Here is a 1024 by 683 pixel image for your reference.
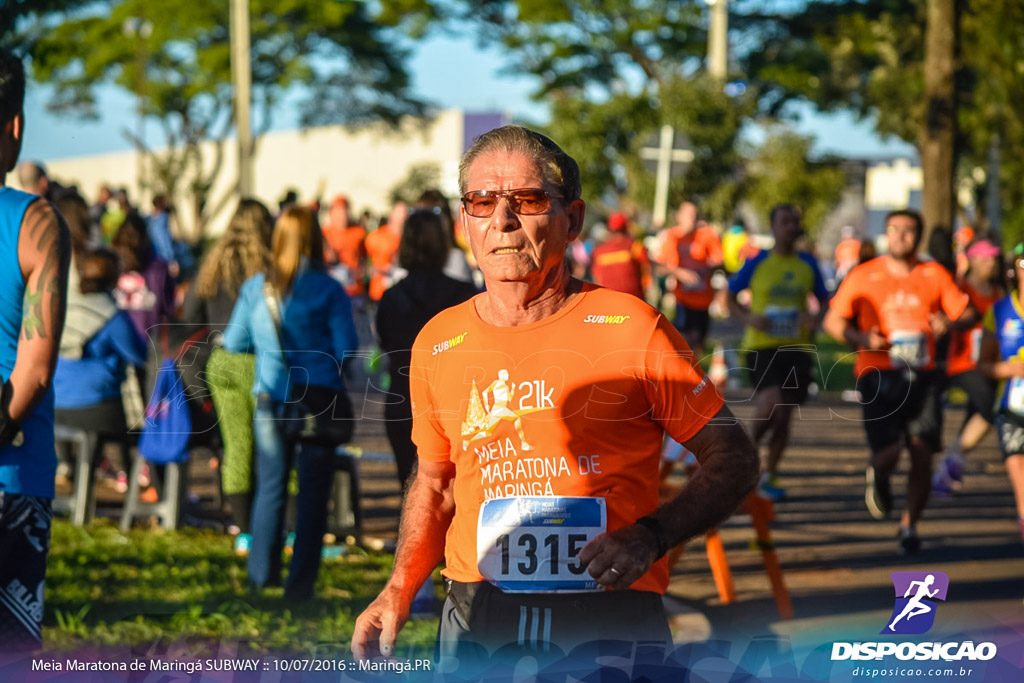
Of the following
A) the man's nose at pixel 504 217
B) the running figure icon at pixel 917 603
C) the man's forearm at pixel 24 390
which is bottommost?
the running figure icon at pixel 917 603

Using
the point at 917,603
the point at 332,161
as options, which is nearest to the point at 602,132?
the point at 332,161

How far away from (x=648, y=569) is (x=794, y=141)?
37.8 m

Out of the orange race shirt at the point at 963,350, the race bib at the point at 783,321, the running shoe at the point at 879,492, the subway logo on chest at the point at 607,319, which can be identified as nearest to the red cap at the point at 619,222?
the race bib at the point at 783,321

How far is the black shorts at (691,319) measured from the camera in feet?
47.2

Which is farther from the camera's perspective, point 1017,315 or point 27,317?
point 1017,315

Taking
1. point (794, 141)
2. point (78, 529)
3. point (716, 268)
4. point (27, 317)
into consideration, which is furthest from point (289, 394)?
point (794, 141)

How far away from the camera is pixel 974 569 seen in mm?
7520

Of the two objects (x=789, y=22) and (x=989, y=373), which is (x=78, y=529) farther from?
(x=789, y=22)

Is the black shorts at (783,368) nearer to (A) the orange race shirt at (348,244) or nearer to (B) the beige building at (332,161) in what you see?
(A) the orange race shirt at (348,244)

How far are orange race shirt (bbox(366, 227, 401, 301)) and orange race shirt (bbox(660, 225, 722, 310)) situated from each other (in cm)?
360

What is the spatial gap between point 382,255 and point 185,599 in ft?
35.8

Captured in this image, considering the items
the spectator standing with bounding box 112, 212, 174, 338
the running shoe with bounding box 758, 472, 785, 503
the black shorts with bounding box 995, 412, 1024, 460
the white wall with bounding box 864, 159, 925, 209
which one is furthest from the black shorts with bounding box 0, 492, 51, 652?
the white wall with bounding box 864, 159, 925, 209

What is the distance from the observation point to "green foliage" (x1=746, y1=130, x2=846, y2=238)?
38250 millimetres

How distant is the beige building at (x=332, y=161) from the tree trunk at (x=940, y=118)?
34.2 metres
